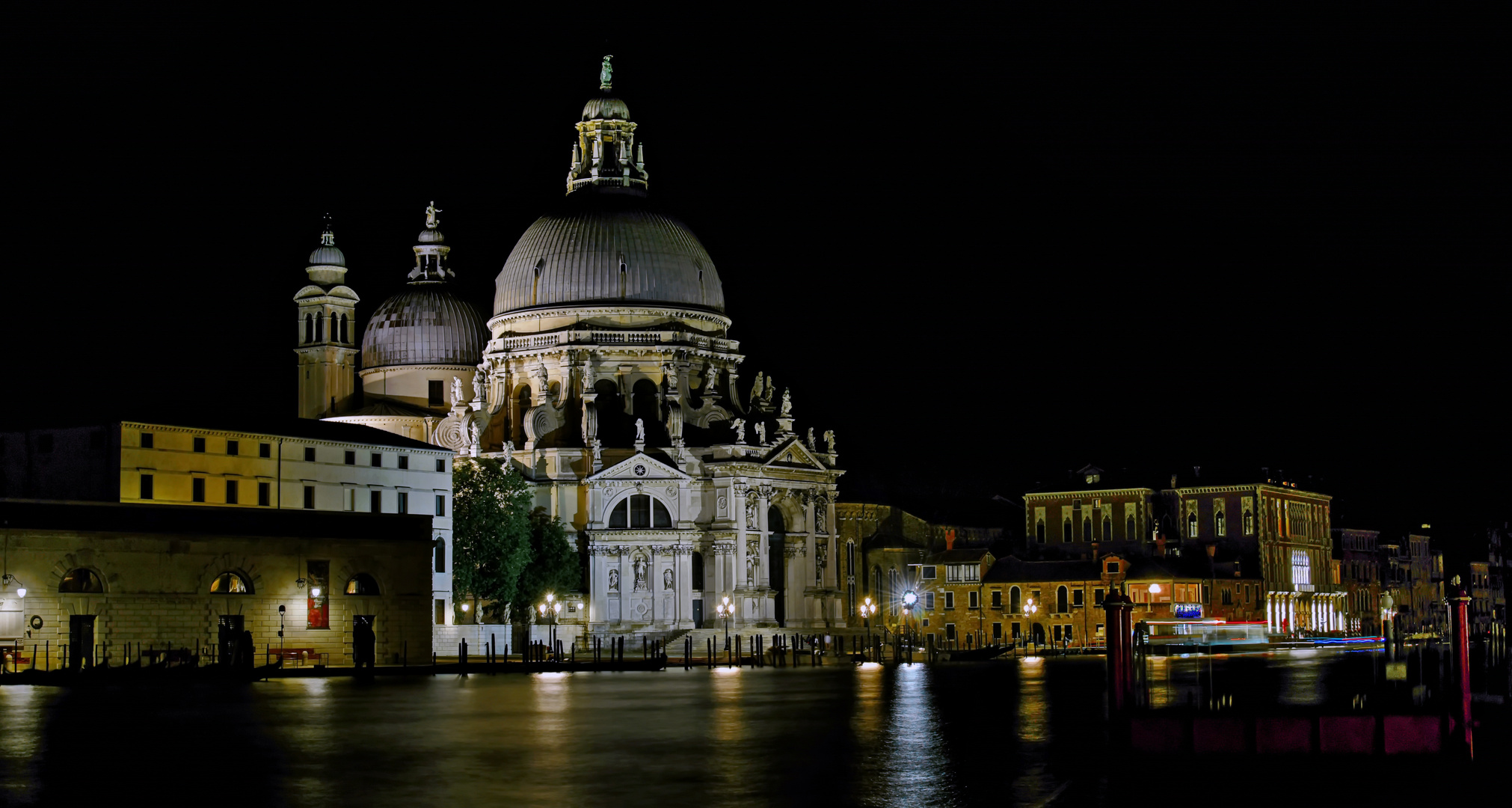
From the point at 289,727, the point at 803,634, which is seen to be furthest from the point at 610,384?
the point at 289,727

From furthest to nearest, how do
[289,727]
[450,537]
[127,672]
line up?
[450,537], [127,672], [289,727]

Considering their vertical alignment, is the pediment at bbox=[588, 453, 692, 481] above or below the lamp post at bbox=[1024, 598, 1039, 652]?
above

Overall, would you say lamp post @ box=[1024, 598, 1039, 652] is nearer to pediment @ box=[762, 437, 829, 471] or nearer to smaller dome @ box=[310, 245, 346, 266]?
pediment @ box=[762, 437, 829, 471]

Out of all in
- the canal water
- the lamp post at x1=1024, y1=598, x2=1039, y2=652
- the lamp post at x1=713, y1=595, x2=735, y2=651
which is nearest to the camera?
the canal water

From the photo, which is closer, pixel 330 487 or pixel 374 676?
pixel 374 676

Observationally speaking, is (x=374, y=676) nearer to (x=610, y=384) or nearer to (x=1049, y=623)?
(x=610, y=384)

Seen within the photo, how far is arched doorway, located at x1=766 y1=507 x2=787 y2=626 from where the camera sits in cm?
10006

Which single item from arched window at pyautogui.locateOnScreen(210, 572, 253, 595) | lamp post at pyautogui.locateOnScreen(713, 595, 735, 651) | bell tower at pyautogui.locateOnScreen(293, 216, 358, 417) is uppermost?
bell tower at pyautogui.locateOnScreen(293, 216, 358, 417)

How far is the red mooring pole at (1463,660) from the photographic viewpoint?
29.2 meters

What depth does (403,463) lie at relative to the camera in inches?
3145

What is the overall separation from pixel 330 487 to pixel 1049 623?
49807 mm

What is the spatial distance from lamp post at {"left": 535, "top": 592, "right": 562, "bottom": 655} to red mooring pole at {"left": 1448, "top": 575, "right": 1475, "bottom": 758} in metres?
49.6

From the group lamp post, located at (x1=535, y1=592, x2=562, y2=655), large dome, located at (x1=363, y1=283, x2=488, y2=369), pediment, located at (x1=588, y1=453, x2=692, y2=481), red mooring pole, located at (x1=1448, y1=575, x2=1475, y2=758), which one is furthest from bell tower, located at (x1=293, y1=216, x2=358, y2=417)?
red mooring pole, located at (x1=1448, y1=575, x2=1475, y2=758)

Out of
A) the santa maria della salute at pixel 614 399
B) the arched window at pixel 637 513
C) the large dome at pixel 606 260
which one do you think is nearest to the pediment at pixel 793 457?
the santa maria della salute at pixel 614 399
